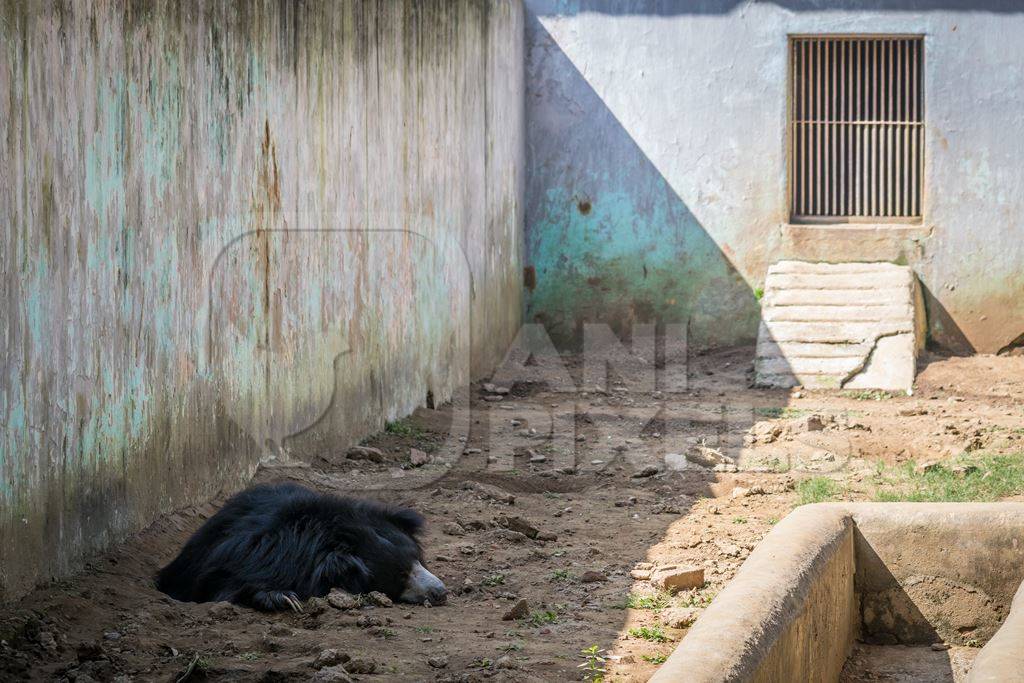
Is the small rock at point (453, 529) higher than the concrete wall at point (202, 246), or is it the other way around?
the concrete wall at point (202, 246)

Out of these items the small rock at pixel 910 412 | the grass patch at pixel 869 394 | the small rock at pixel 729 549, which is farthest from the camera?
the grass patch at pixel 869 394

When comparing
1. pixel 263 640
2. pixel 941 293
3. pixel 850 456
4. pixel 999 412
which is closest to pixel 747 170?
pixel 941 293

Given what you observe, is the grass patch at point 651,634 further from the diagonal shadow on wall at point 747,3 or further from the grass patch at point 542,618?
the diagonal shadow on wall at point 747,3

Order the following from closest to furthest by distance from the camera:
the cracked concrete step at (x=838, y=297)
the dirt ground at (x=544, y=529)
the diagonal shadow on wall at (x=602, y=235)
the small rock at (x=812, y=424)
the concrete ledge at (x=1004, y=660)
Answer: the concrete ledge at (x=1004, y=660) < the dirt ground at (x=544, y=529) < the small rock at (x=812, y=424) < the cracked concrete step at (x=838, y=297) < the diagonal shadow on wall at (x=602, y=235)

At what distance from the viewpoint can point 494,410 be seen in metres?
8.48

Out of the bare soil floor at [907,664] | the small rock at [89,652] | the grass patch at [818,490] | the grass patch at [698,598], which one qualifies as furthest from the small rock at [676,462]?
the small rock at [89,652]

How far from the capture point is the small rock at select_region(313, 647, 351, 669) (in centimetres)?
340

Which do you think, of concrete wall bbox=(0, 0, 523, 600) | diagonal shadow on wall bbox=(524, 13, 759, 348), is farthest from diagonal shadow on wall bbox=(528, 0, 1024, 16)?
concrete wall bbox=(0, 0, 523, 600)

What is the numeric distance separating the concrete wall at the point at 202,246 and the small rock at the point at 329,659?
929mm

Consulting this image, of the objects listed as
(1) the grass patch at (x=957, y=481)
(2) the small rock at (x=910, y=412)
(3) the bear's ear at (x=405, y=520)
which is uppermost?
(3) the bear's ear at (x=405, y=520)

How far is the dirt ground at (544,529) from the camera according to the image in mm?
3527

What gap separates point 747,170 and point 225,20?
23.0ft

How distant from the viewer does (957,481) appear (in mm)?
5926

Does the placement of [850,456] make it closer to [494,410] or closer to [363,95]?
[494,410]
